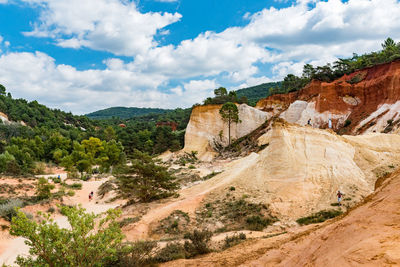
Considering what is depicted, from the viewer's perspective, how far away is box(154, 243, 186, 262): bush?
857 cm

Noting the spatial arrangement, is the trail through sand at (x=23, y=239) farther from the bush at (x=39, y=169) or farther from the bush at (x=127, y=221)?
the bush at (x=39, y=169)

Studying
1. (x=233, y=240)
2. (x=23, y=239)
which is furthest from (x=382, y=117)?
(x=23, y=239)

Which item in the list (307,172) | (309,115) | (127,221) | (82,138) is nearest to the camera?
(127,221)

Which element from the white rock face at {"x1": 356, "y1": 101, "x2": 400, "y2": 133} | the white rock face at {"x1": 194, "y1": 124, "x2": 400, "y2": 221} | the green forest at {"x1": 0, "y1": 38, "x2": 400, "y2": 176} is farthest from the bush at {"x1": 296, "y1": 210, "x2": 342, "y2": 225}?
the green forest at {"x1": 0, "y1": 38, "x2": 400, "y2": 176}

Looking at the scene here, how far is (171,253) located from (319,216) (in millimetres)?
8351

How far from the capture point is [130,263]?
7523 mm

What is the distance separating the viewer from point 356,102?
41406 millimetres

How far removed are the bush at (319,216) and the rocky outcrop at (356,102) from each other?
2372 centimetres

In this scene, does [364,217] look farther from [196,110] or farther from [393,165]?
[196,110]

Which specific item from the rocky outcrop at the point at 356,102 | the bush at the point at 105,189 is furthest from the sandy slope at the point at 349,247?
the rocky outcrop at the point at 356,102

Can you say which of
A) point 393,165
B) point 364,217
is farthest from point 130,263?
point 393,165

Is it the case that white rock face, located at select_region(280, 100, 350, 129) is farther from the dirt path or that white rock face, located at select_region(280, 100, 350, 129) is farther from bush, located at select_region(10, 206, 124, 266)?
bush, located at select_region(10, 206, 124, 266)

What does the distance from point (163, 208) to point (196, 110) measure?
3883cm

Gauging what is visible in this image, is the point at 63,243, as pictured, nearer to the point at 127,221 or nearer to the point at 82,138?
the point at 127,221
